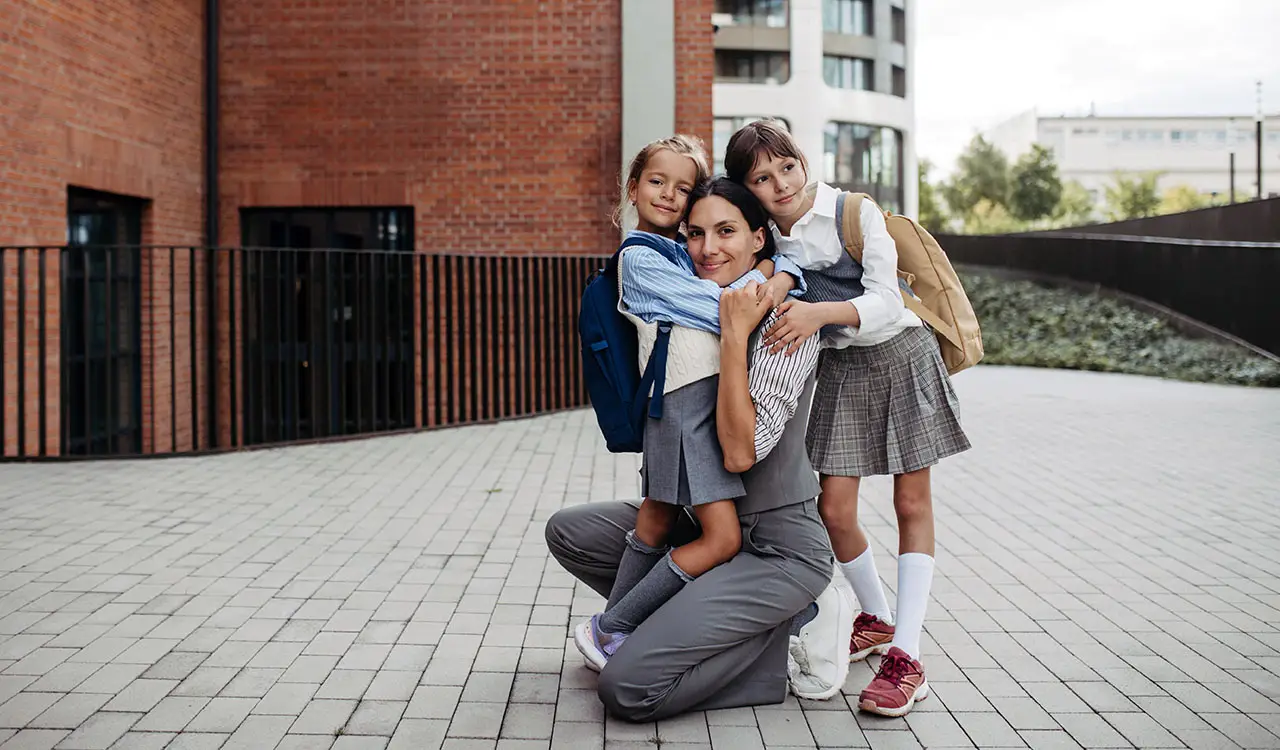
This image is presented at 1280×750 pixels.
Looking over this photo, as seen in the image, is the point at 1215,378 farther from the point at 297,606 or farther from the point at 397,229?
the point at 297,606

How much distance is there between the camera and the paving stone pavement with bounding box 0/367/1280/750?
3.54 metres

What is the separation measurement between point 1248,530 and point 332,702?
5213mm

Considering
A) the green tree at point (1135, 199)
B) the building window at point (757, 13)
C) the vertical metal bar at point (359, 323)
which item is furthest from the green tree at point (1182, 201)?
the vertical metal bar at point (359, 323)

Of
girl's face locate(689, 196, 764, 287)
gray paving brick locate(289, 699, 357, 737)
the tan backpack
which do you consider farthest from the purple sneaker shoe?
the tan backpack

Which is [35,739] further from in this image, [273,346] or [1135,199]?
[1135,199]

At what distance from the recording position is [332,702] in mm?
3721

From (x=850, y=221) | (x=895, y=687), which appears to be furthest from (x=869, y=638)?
(x=850, y=221)

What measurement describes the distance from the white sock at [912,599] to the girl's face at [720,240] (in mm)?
1163

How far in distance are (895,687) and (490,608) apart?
190cm

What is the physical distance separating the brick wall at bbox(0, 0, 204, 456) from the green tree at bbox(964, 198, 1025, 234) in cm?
5280

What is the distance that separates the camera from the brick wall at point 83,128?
909 cm

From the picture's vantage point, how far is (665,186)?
358cm

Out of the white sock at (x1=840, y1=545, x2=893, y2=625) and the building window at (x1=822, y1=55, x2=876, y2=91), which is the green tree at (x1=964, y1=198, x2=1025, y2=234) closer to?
the building window at (x1=822, y1=55, x2=876, y2=91)

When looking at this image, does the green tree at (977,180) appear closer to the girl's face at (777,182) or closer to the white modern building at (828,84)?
the white modern building at (828,84)
